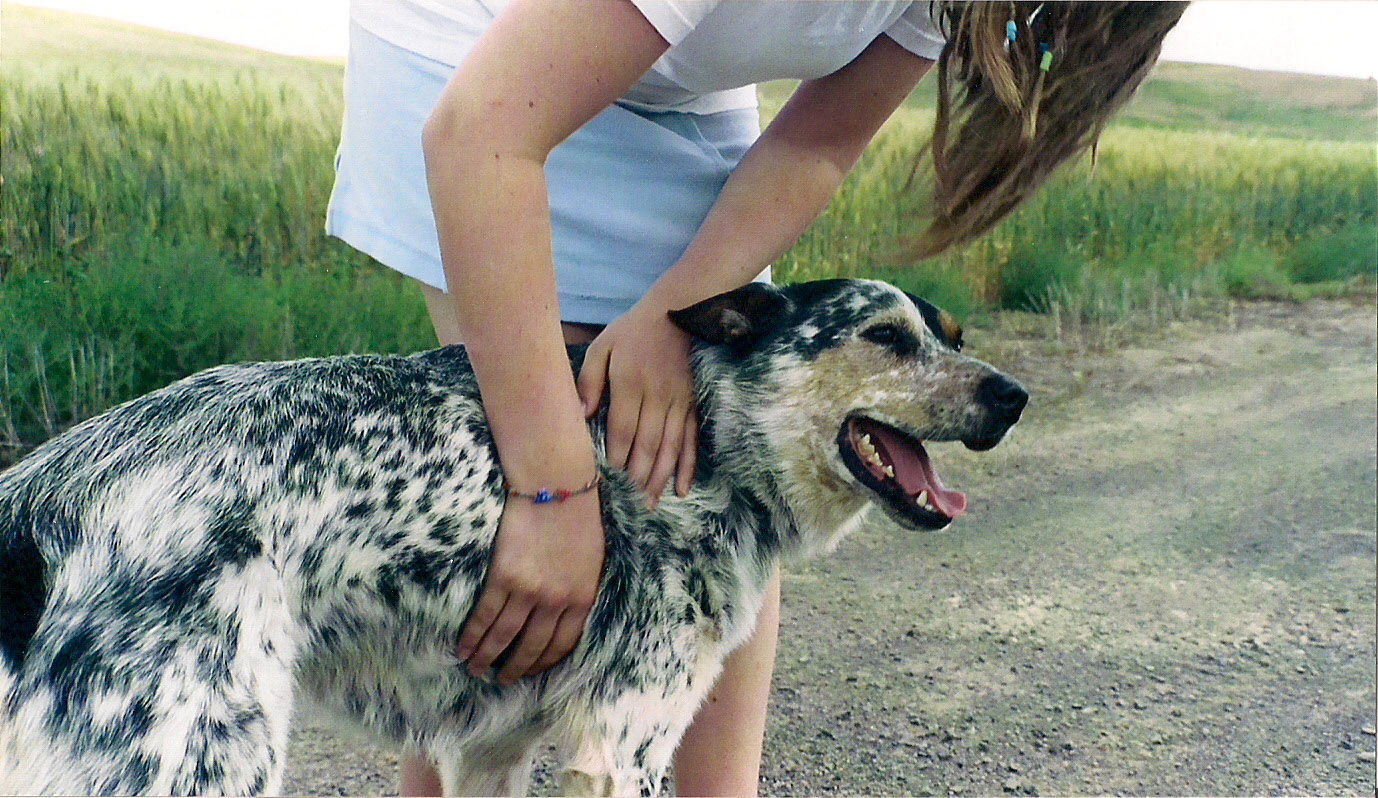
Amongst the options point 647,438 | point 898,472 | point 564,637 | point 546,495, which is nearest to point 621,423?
point 647,438

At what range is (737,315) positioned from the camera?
6.30 ft

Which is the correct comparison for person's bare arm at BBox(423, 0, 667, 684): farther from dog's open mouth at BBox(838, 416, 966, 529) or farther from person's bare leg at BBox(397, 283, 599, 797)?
dog's open mouth at BBox(838, 416, 966, 529)

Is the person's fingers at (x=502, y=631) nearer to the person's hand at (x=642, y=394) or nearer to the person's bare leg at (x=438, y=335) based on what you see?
the person's hand at (x=642, y=394)

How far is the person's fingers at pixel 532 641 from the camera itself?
172cm

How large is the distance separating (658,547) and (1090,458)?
10.1ft

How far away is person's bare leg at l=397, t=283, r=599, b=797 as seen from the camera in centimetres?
202

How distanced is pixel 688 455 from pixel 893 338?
40 cm

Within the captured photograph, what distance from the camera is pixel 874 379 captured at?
1.94 metres

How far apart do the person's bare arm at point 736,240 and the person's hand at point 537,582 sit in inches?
6.4

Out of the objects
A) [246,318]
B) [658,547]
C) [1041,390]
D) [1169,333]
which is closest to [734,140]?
[658,547]

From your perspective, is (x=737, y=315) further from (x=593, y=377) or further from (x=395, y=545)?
(x=395, y=545)

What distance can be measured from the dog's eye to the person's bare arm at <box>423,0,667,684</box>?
0.56 metres

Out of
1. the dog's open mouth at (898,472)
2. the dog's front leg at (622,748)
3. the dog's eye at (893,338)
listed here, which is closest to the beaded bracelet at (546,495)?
the dog's front leg at (622,748)

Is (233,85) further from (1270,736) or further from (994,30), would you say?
(1270,736)
